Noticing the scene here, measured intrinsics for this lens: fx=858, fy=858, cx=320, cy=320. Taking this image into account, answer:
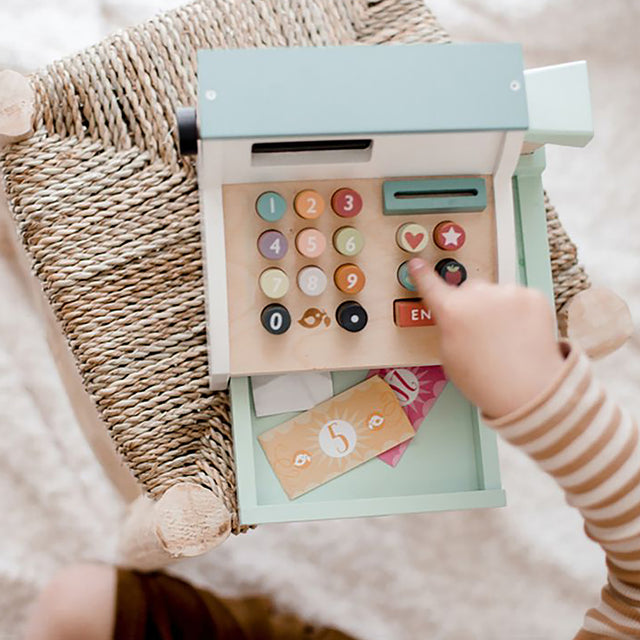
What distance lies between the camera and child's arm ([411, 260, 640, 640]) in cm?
62

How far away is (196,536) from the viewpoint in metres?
0.71

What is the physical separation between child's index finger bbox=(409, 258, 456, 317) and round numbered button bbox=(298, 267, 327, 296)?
7cm

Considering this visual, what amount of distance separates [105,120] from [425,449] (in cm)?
41

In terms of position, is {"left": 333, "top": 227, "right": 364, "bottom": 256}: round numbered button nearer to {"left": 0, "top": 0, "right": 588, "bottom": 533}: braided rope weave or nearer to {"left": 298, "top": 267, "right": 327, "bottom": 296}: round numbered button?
{"left": 298, "top": 267, "right": 327, "bottom": 296}: round numbered button

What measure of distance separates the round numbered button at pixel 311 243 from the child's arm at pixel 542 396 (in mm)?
98

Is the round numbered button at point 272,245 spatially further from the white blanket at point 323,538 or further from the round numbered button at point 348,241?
the white blanket at point 323,538

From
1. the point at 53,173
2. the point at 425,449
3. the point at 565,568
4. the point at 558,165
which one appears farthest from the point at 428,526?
the point at 53,173

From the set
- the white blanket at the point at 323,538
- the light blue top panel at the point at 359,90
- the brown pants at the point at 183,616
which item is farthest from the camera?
the white blanket at the point at 323,538

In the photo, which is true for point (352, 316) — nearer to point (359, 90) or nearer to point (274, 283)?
point (274, 283)

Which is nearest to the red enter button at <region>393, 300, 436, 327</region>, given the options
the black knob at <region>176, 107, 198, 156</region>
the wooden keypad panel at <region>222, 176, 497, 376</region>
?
the wooden keypad panel at <region>222, 176, 497, 376</region>

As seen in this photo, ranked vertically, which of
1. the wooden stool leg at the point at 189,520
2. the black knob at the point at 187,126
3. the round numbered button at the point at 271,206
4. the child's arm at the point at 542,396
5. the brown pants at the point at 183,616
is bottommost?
the brown pants at the point at 183,616

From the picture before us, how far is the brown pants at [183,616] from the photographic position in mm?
921

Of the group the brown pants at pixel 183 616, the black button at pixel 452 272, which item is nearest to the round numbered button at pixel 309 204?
the black button at pixel 452 272

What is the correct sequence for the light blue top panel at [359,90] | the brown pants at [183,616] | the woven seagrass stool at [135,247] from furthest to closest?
the brown pants at [183,616], the woven seagrass stool at [135,247], the light blue top panel at [359,90]
